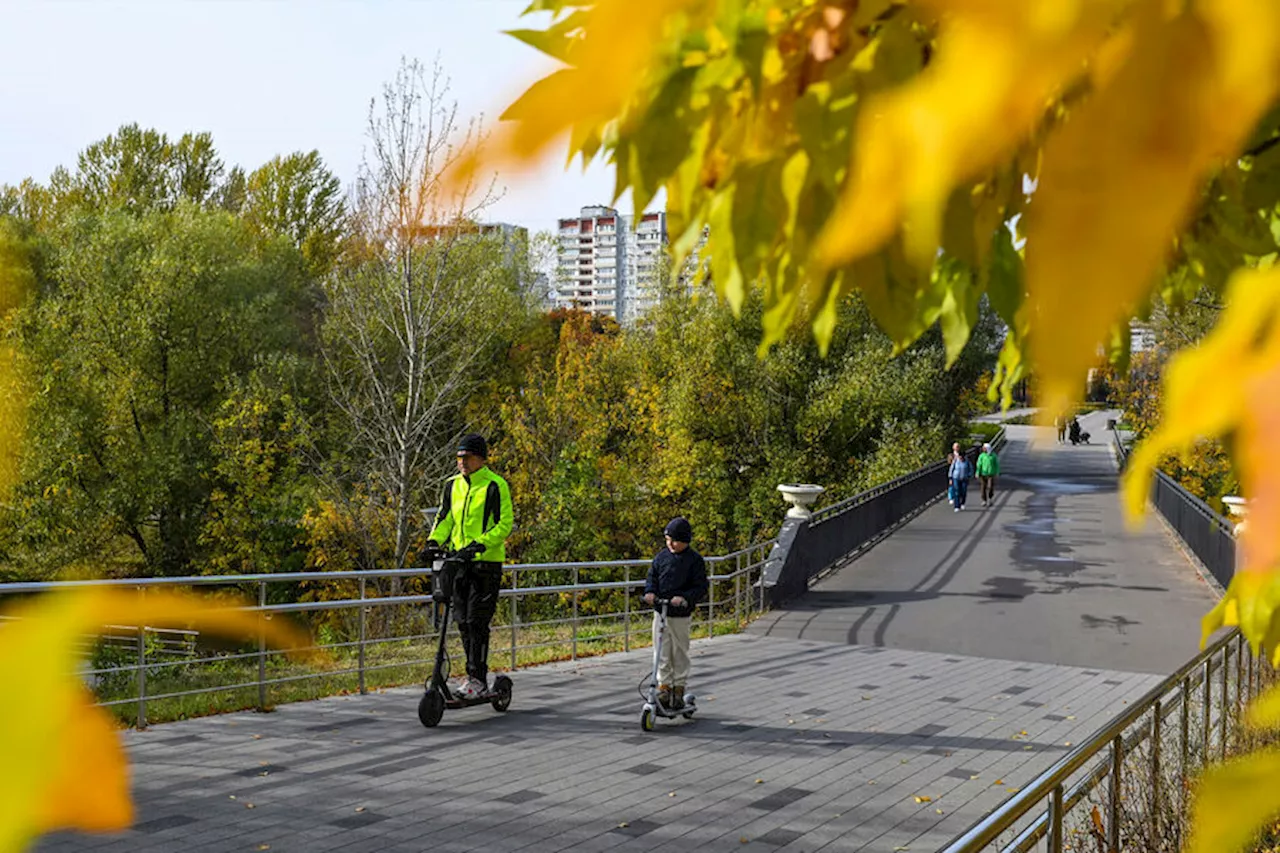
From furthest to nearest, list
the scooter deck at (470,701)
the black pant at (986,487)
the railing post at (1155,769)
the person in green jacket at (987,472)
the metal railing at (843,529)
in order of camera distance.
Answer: the black pant at (986,487) < the person in green jacket at (987,472) < the metal railing at (843,529) < the scooter deck at (470,701) < the railing post at (1155,769)

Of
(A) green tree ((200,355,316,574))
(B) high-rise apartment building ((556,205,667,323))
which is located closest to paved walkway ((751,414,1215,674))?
(B) high-rise apartment building ((556,205,667,323))

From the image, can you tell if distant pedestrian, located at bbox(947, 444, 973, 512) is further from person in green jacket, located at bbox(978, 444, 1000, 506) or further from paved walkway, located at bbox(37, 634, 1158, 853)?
paved walkway, located at bbox(37, 634, 1158, 853)

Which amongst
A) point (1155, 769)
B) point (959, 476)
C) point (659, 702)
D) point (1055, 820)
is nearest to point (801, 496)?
point (659, 702)

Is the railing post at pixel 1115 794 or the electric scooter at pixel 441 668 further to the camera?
the electric scooter at pixel 441 668

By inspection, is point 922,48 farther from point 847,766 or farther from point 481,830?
point 847,766

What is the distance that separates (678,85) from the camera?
2.60 ft

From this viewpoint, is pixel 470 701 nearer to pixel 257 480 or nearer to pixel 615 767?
pixel 615 767

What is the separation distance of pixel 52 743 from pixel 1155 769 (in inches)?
211

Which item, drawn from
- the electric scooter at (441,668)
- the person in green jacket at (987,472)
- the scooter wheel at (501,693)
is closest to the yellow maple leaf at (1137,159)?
the electric scooter at (441,668)

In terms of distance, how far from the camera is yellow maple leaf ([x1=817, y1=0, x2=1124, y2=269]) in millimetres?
405

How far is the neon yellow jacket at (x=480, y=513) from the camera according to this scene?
8.96 metres

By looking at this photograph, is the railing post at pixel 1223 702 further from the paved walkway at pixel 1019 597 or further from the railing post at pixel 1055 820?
the paved walkway at pixel 1019 597

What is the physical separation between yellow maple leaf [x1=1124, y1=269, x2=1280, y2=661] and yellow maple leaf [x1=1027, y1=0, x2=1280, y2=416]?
40mm

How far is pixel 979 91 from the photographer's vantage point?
41cm
